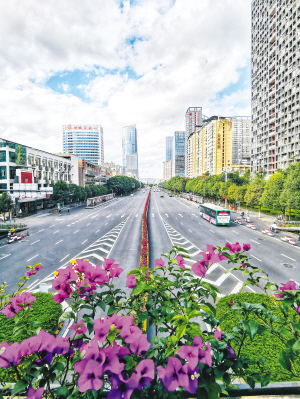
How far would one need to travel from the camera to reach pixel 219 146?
104812 millimetres

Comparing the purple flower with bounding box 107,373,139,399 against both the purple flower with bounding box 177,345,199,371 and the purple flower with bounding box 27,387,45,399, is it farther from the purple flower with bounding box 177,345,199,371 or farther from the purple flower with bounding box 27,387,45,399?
the purple flower with bounding box 27,387,45,399

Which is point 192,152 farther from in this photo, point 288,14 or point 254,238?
point 254,238

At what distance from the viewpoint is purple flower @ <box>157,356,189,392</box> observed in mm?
1349

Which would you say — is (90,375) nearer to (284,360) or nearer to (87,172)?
(284,360)

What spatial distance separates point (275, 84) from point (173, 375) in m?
76.0

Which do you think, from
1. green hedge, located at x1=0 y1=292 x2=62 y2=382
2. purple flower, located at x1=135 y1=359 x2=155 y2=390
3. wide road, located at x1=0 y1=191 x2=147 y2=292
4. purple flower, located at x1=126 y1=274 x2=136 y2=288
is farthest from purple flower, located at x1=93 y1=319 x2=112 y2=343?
wide road, located at x1=0 y1=191 x2=147 y2=292

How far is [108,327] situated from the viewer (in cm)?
154

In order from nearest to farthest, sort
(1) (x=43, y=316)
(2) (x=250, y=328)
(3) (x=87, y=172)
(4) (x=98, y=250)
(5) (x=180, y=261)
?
(2) (x=250, y=328) → (5) (x=180, y=261) → (1) (x=43, y=316) → (4) (x=98, y=250) → (3) (x=87, y=172)

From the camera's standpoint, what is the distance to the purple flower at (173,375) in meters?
1.35

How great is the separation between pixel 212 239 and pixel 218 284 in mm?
11815

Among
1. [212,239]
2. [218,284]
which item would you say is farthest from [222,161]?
[218,284]

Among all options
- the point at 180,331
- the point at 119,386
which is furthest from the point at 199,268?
the point at 119,386

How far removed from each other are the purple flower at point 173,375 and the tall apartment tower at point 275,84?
192 feet

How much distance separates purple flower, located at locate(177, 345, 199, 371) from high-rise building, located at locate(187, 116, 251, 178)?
89113mm
